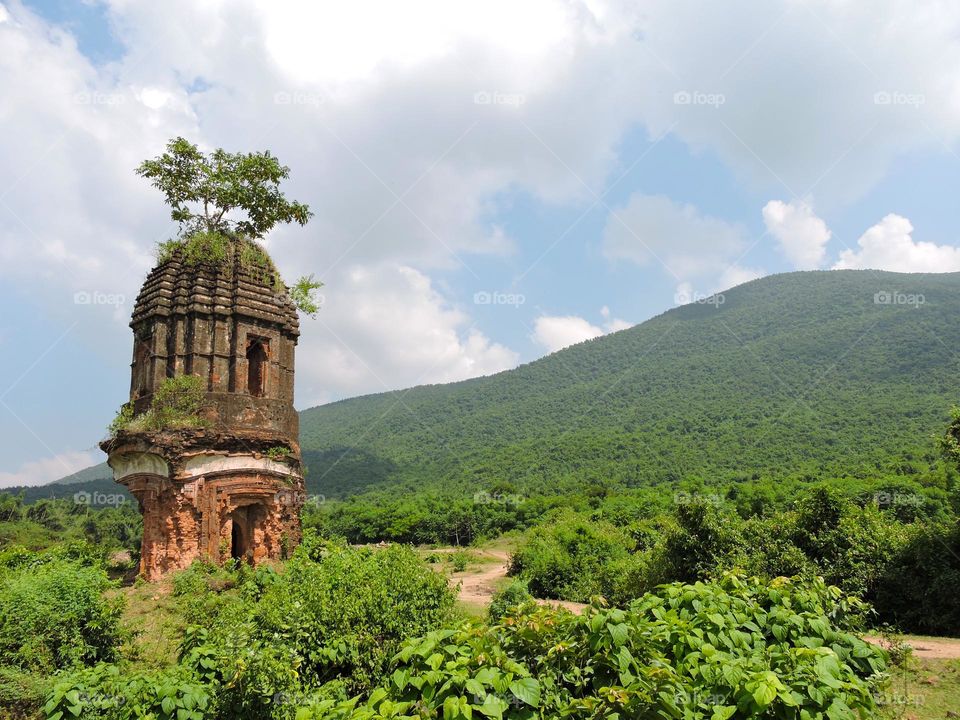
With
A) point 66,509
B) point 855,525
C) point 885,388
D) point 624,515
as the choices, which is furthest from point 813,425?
point 66,509

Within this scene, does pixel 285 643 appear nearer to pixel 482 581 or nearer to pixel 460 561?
pixel 482 581

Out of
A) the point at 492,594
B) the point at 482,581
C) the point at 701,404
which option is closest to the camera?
the point at 492,594

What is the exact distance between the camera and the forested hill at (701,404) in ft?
179

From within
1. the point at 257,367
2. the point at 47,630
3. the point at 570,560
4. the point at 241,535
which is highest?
the point at 257,367

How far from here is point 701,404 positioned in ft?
242

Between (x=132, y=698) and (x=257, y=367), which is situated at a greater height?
(x=257, y=367)

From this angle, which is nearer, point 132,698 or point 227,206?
point 132,698

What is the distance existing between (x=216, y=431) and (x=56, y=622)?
459 centimetres

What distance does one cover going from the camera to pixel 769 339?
87.2 meters

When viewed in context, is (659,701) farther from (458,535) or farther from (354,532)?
(354,532)

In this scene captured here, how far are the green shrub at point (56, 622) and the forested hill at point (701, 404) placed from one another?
43585mm

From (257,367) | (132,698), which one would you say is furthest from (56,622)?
(257,367)

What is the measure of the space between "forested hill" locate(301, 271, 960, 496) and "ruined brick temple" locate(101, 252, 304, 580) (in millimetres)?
39655

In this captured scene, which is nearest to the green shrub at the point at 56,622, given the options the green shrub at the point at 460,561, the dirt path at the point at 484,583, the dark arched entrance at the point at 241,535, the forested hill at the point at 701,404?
the dark arched entrance at the point at 241,535
